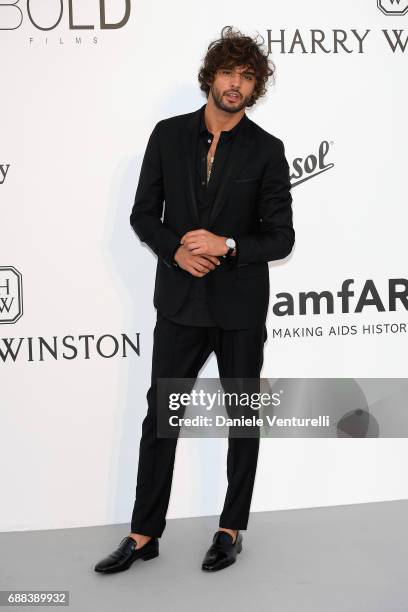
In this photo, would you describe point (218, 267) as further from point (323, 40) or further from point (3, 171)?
point (323, 40)

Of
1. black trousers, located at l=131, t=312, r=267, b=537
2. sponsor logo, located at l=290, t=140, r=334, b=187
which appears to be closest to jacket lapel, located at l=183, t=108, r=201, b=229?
black trousers, located at l=131, t=312, r=267, b=537

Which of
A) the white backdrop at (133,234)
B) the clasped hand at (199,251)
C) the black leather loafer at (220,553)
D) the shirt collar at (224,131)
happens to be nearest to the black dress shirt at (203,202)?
the shirt collar at (224,131)

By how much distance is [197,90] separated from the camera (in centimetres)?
341

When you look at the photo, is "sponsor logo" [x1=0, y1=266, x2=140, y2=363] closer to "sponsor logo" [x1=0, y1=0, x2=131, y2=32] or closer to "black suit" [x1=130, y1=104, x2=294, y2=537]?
"black suit" [x1=130, y1=104, x2=294, y2=537]

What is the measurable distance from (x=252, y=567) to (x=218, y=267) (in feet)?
3.64

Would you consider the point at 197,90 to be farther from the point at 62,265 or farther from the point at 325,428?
the point at 325,428

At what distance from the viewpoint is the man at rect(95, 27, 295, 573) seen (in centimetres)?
290

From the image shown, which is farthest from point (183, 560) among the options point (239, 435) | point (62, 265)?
point (62, 265)

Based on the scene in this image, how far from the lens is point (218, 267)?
9.66 feet

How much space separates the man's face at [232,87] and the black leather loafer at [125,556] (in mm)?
1601

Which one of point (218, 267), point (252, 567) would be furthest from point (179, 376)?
point (252, 567)

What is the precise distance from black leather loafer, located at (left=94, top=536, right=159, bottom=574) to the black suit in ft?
0.21

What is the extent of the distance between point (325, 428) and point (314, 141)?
49.5 inches

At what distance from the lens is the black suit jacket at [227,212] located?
2.92m
